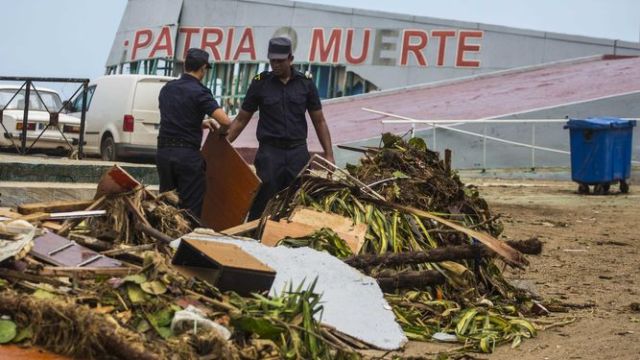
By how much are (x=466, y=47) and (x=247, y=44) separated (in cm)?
753

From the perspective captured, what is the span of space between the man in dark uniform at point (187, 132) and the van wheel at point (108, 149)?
11.6 m

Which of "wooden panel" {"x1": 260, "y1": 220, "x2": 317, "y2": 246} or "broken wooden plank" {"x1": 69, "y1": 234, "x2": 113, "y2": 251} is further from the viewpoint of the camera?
"wooden panel" {"x1": 260, "y1": 220, "x2": 317, "y2": 246}

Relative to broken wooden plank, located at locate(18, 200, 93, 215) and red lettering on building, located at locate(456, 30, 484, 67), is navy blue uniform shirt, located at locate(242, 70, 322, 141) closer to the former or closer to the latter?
broken wooden plank, located at locate(18, 200, 93, 215)

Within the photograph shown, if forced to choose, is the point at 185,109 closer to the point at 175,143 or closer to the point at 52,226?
the point at 175,143

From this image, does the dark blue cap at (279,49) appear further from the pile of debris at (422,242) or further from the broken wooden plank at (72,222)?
the broken wooden plank at (72,222)

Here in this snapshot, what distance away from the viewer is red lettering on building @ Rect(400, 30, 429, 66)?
3450cm

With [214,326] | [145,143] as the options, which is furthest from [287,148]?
[145,143]

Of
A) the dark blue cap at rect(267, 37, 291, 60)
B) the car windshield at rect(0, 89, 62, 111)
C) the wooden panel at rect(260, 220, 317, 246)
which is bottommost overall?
the wooden panel at rect(260, 220, 317, 246)

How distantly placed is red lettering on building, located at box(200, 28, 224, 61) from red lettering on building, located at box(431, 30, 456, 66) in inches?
307

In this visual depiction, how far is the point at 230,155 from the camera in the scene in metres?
9.46

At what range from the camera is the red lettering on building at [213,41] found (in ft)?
128

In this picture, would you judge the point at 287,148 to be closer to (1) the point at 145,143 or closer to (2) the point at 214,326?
(2) the point at 214,326

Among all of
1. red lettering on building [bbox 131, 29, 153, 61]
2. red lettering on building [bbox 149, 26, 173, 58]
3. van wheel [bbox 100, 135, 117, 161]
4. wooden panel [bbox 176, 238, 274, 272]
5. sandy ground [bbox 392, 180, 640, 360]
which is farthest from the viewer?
red lettering on building [bbox 131, 29, 153, 61]

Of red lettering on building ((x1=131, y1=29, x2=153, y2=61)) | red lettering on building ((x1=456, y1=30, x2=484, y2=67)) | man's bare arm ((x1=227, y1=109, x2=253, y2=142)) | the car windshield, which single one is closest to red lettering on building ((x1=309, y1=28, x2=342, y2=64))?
red lettering on building ((x1=456, y1=30, x2=484, y2=67))
